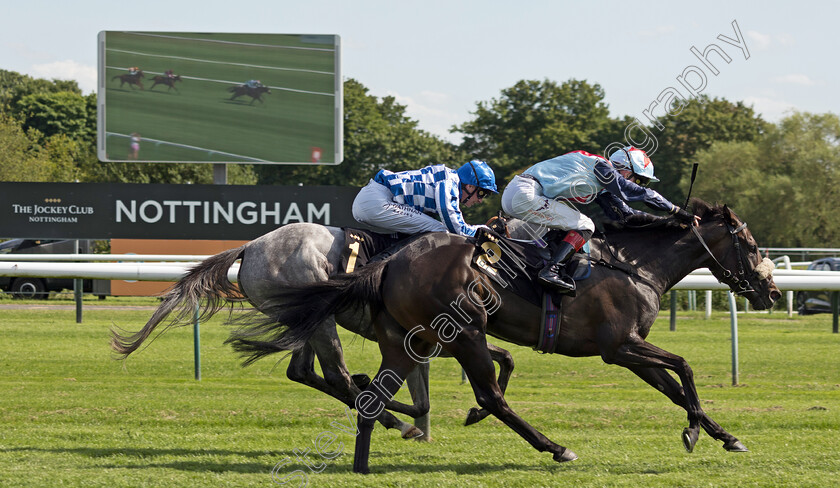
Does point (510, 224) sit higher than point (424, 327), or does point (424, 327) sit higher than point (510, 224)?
point (510, 224)

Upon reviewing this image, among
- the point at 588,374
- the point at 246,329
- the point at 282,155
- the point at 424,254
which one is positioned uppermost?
the point at 282,155

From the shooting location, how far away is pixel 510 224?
5.44 meters

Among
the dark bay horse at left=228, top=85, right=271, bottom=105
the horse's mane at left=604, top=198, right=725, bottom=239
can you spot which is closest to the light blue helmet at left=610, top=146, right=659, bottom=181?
the horse's mane at left=604, top=198, right=725, bottom=239

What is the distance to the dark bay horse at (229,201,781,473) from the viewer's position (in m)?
4.34

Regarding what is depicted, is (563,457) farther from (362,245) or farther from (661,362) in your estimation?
(362,245)

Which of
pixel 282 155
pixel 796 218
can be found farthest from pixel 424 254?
pixel 796 218

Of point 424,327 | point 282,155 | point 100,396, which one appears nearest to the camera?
point 424,327

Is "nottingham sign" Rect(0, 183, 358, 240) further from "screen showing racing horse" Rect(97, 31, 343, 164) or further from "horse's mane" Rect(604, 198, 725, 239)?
"horse's mane" Rect(604, 198, 725, 239)

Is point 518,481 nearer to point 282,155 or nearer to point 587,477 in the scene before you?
point 587,477

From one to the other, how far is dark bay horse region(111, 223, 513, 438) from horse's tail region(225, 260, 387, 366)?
1.42ft

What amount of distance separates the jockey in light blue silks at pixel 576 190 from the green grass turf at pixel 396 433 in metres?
1.20

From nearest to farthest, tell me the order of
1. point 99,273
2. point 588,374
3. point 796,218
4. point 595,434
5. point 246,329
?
point 246,329 → point 595,434 → point 99,273 → point 588,374 → point 796,218

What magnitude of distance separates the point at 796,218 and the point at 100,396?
28.4 metres

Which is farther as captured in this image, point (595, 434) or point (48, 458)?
point (595, 434)
